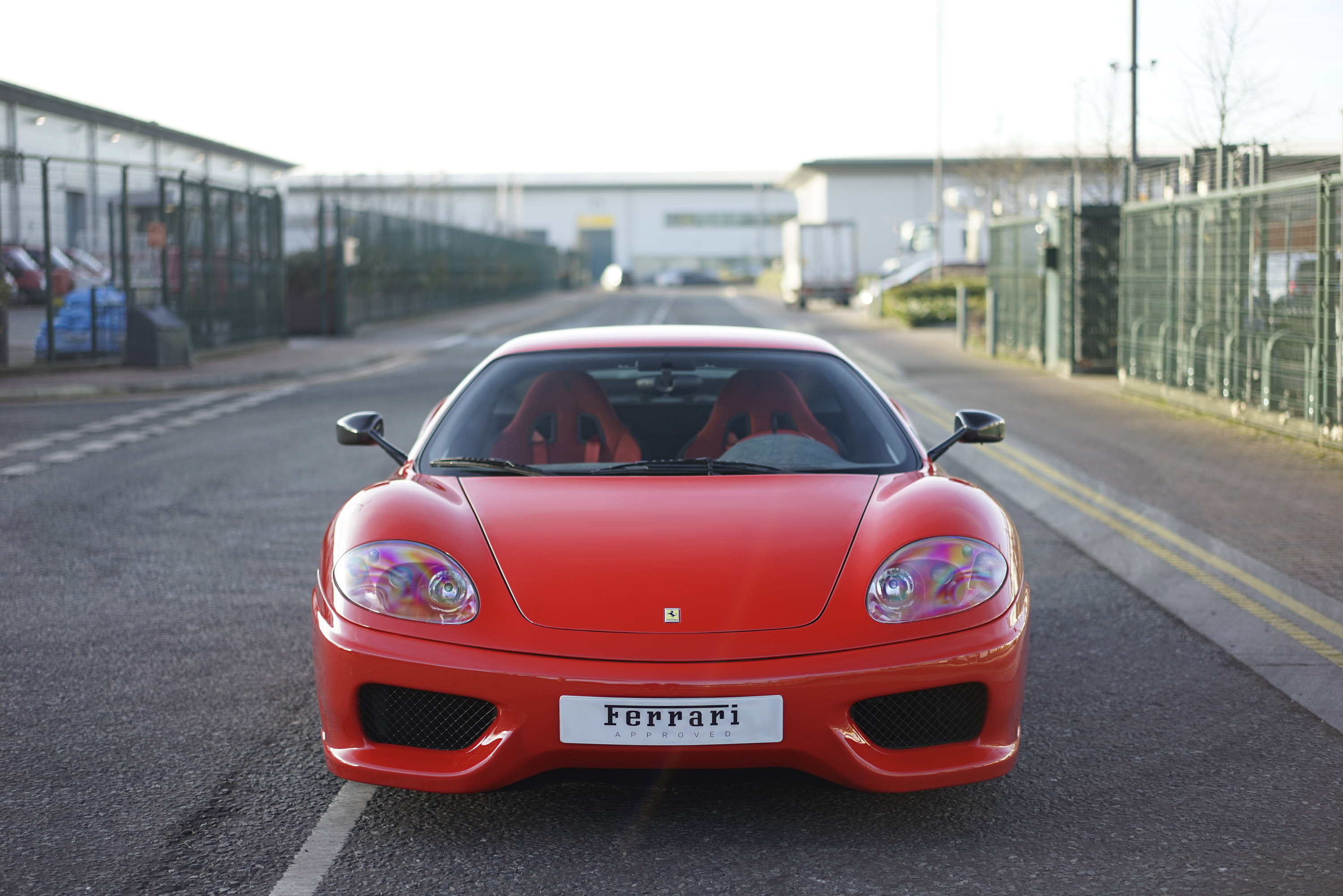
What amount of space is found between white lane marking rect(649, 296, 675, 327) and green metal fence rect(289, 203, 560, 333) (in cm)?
662

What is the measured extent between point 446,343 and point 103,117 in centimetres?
2804

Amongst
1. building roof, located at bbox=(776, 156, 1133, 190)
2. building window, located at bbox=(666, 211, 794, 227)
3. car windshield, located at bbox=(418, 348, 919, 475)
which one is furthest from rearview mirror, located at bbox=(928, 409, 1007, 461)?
building window, located at bbox=(666, 211, 794, 227)

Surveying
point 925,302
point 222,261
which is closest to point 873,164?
point 925,302

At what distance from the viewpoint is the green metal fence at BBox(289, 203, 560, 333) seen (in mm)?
29859

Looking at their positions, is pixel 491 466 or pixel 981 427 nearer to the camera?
pixel 491 466

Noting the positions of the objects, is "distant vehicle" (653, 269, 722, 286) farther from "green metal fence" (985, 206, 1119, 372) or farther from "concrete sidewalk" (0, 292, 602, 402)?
"green metal fence" (985, 206, 1119, 372)

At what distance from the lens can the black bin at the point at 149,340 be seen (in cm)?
1966

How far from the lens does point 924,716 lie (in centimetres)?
337

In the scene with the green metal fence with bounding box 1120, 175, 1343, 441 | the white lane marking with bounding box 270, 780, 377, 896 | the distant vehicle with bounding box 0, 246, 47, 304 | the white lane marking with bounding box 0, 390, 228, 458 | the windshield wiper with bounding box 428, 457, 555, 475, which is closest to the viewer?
the white lane marking with bounding box 270, 780, 377, 896

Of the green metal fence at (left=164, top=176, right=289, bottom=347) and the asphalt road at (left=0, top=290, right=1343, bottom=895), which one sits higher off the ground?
the green metal fence at (left=164, top=176, right=289, bottom=347)

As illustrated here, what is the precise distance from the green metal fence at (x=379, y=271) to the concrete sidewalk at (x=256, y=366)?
547 mm

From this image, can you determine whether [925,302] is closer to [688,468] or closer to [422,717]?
[688,468]

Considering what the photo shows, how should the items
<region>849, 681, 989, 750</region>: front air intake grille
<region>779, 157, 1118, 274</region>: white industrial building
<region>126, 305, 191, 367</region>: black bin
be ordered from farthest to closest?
<region>779, 157, 1118, 274</region>: white industrial building < <region>126, 305, 191, 367</region>: black bin < <region>849, 681, 989, 750</region>: front air intake grille

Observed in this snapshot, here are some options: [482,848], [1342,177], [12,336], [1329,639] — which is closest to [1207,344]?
[1342,177]
